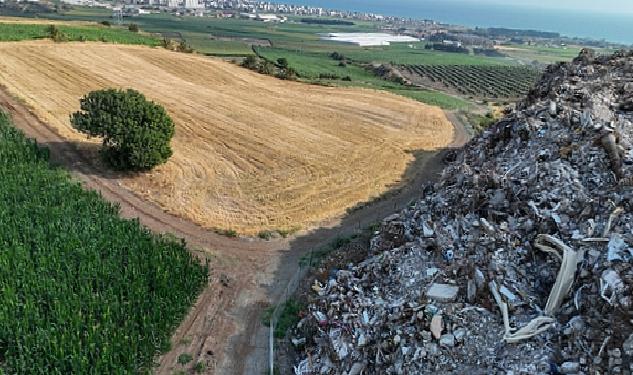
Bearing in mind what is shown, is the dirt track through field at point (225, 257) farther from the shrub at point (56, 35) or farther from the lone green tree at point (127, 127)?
the shrub at point (56, 35)

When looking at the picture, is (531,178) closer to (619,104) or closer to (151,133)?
(619,104)

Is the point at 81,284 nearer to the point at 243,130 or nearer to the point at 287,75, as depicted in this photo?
the point at 243,130

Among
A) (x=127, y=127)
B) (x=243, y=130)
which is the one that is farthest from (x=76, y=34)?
(x=127, y=127)

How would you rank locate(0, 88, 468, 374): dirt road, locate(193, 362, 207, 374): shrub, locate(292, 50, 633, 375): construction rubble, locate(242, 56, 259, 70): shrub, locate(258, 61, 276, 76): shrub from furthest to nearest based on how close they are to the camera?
locate(242, 56, 259, 70): shrub → locate(258, 61, 276, 76): shrub → locate(0, 88, 468, 374): dirt road → locate(193, 362, 207, 374): shrub → locate(292, 50, 633, 375): construction rubble

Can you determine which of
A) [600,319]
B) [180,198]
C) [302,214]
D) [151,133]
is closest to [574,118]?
[600,319]

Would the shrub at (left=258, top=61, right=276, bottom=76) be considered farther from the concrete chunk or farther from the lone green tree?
the concrete chunk

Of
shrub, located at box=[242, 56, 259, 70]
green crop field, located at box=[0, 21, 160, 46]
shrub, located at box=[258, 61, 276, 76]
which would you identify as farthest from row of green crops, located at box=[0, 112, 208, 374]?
green crop field, located at box=[0, 21, 160, 46]
